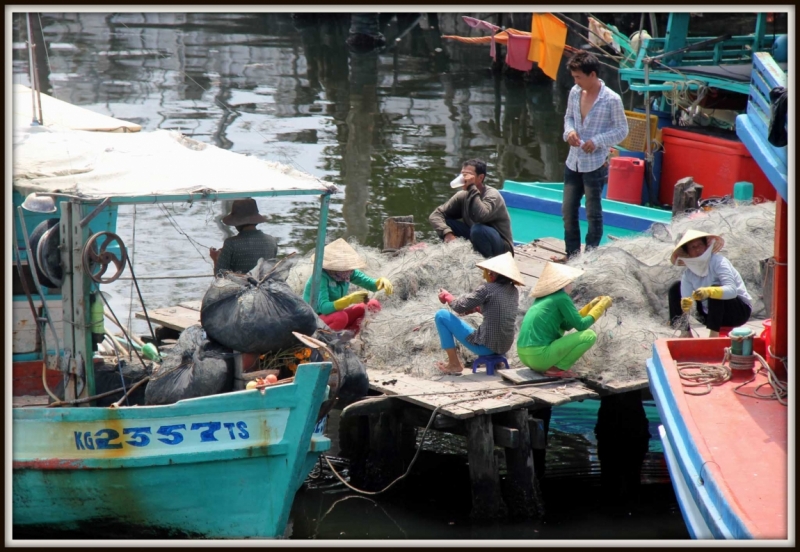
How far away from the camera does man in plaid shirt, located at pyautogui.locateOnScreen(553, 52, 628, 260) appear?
386 inches

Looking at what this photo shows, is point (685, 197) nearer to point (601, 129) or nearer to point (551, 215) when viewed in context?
point (551, 215)

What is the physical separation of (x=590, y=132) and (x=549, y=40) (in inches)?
232

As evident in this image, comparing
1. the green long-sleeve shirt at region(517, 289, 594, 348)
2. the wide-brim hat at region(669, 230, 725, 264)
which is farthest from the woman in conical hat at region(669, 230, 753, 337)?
the green long-sleeve shirt at region(517, 289, 594, 348)

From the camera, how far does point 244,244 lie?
26.0 ft

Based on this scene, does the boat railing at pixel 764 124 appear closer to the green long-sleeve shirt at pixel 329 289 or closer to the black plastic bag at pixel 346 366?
the black plastic bag at pixel 346 366

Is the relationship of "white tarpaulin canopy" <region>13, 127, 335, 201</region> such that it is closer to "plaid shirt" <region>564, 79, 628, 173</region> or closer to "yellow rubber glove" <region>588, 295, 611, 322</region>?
"yellow rubber glove" <region>588, 295, 611, 322</region>

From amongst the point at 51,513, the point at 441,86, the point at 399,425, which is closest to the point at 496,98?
the point at 441,86

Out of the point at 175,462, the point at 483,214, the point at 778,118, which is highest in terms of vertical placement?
the point at 778,118

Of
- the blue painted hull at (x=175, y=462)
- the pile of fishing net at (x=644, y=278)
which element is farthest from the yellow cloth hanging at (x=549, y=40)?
the blue painted hull at (x=175, y=462)

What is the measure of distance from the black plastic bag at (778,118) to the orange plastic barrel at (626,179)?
285 inches

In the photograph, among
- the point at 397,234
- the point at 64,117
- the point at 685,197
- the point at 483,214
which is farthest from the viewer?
the point at 685,197

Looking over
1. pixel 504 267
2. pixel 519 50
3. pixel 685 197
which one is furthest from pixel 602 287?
pixel 519 50

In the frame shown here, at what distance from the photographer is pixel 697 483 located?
5.54 m

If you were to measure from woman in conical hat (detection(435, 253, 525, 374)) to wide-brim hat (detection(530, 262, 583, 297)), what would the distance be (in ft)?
0.54
